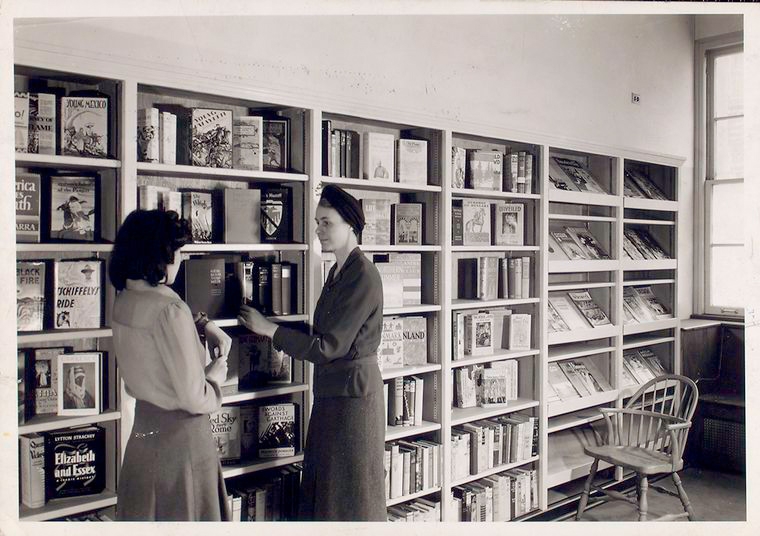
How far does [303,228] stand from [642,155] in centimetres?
236

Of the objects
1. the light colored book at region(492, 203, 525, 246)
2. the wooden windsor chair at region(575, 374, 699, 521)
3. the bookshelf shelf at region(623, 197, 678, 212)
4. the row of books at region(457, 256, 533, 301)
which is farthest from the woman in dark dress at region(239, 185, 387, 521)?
the bookshelf shelf at region(623, 197, 678, 212)

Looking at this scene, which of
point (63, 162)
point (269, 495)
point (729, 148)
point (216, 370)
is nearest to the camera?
point (63, 162)

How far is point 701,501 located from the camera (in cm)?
299

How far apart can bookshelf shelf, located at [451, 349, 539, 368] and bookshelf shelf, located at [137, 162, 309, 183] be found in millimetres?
1334

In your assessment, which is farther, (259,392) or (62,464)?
(259,392)

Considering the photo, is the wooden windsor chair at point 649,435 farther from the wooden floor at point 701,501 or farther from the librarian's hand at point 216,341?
the librarian's hand at point 216,341

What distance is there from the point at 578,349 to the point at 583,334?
122 millimetres

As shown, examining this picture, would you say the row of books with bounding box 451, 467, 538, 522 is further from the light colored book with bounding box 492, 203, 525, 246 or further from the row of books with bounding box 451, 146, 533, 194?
the row of books with bounding box 451, 146, 533, 194

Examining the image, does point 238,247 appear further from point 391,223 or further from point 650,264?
point 650,264

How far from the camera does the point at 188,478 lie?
6.96 feet

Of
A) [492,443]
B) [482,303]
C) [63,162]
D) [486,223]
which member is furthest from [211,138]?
[492,443]

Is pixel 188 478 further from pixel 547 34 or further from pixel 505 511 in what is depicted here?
pixel 547 34

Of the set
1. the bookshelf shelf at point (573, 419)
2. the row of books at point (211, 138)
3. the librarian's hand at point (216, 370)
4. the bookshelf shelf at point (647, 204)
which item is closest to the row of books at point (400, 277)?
the row of books at point (211, 138)

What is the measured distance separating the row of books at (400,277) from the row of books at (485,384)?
55cm
